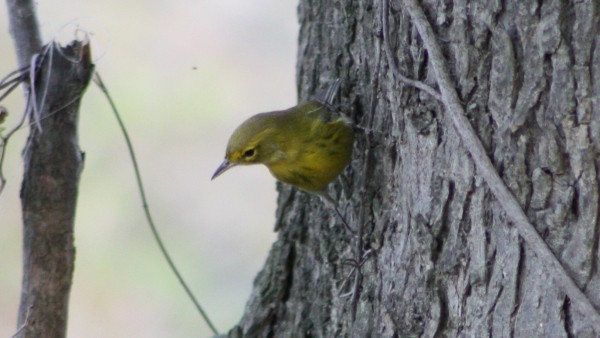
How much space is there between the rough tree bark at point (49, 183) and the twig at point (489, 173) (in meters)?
1.06

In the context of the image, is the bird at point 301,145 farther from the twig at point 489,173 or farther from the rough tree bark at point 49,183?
the twig at point 489,173

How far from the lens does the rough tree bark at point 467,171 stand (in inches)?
86.1

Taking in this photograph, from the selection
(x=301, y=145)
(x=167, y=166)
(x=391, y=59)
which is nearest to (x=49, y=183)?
(x=301, y=145)

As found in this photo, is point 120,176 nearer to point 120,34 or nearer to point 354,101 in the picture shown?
point 120,34

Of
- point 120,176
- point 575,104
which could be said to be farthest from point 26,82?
point 120,176

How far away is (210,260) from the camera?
5.93 meters

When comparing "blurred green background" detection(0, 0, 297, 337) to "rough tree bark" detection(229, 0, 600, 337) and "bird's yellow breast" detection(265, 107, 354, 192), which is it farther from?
"rough tree bark" detection(229, 0, 600, 337)

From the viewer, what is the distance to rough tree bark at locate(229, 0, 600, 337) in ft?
7.18

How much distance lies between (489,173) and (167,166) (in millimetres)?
4056

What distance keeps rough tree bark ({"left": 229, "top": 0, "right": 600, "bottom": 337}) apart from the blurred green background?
2.88 metres

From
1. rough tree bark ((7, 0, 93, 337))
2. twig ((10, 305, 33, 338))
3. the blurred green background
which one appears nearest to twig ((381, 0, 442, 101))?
rough tree bark ((7, 0, 93, 337))

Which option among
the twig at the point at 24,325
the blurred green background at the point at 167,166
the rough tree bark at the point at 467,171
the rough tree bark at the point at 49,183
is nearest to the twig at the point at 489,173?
the rough tree bark at the point at 467,171

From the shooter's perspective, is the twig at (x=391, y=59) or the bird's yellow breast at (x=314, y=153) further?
the bird's yellow breast at (x=314, y=153)

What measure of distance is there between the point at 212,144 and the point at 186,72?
0.56 m
